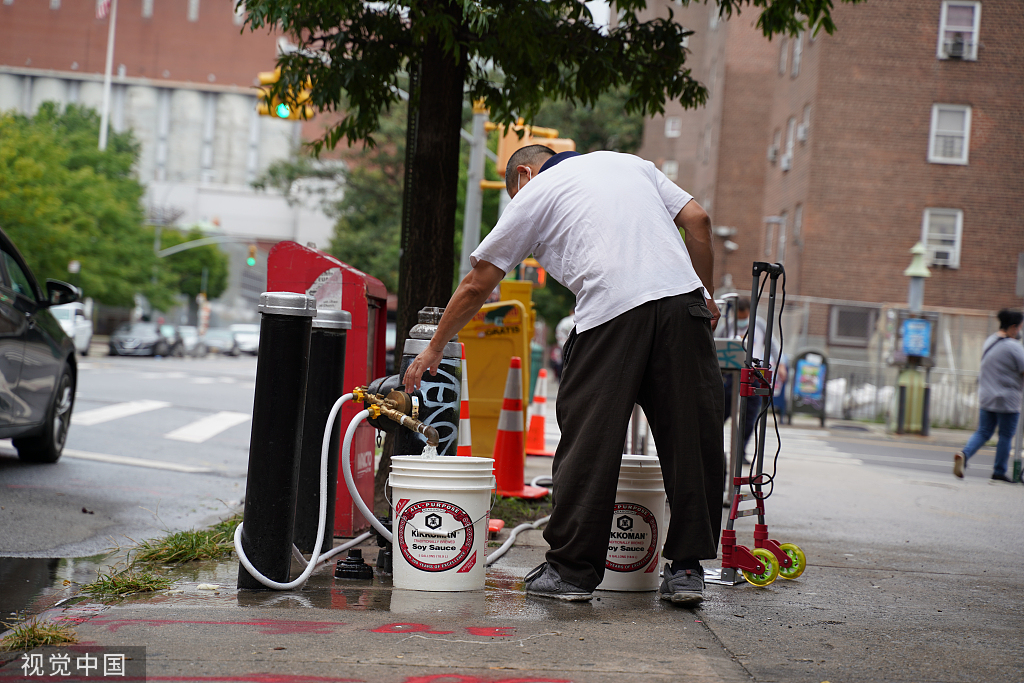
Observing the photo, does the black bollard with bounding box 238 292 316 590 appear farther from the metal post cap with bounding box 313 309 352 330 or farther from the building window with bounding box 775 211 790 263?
the building window with bounding box 775 211 790 263

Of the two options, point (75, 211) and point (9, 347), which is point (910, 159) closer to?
point (9, 347)

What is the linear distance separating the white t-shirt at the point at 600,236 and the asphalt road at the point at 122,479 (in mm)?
3080

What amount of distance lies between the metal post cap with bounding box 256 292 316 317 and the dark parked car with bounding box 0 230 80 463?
13.8 feet

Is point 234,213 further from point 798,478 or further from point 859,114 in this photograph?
point 798,478

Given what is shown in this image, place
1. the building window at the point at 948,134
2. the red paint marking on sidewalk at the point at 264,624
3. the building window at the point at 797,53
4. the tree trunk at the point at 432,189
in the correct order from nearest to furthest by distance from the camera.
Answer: the red paint marking on sidewalk at the point at 264,624 → the tree trunk at the point at 432,189 → the building window at the point at 948,134 → the building window at the point at 797,53

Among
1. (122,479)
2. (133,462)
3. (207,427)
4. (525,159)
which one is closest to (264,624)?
(525,159)

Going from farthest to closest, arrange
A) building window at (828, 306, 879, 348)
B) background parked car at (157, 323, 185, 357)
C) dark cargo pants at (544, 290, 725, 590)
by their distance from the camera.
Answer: background parked car at (157, 323, 185, 357), building window at (828, 306, 879, 348), dark cargo pants at (544, 290, 725, 590)

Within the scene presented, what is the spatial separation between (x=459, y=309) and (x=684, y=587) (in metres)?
1.45

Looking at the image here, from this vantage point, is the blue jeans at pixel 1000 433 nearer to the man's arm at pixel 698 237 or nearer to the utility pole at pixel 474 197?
the utility pole at pixel 474 197

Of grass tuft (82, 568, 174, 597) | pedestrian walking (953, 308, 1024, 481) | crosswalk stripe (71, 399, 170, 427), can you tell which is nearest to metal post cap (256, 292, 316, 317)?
grass tuft (82, 568, 174, 597)

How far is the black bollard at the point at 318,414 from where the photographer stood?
4922 mm

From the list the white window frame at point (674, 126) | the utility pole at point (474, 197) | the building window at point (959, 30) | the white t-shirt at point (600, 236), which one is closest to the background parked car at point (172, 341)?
the white window frame at point (674, 126)

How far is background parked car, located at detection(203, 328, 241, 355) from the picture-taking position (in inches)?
2341

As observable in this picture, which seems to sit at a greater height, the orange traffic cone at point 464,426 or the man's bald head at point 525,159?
the man's bald head at point 525,159
